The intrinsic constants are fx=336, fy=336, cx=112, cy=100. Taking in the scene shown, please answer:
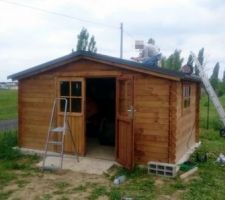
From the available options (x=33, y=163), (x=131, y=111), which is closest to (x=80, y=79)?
(x=131, y=111)

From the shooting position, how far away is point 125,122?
7.86 meters

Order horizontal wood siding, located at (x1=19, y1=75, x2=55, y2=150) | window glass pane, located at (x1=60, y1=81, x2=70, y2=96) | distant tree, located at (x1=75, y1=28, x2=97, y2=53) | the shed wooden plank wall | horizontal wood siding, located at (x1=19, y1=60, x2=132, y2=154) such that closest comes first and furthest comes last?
the shed wooden plank wall
horizontal wood siding, located at (x1=19, y1=60, x2=132, y2=154)
window glass pane, located at (x1=60, y1=81, x2=70, y2=96)
horizontal wood siding, located at (x1=19, y1=75, x2=55, y2=150)
distant tree, located at (x1=75, y1=28, x2=97, y2=53)

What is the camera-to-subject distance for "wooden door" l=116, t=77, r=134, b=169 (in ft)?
25.2

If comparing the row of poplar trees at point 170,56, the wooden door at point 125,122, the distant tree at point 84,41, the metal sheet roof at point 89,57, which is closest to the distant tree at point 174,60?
the row of poplar trees at point 170,56

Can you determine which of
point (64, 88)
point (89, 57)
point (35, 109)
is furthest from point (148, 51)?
point (35, 109)

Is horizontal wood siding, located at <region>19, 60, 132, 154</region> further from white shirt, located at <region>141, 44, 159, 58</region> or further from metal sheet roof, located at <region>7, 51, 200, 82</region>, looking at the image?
white shirt, located at <region>141, 44, 159, 58</region>

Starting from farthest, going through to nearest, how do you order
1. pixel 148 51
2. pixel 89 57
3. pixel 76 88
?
pixel 148 51
pixel 76 88
pixel 89 57

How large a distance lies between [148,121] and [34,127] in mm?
3299

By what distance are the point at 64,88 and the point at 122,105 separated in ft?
5.55

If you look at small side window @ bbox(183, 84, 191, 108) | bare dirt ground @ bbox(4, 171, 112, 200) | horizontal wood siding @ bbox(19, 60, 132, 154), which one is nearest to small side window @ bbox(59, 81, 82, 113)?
horizontal wood siding @ bbox(19, 60, 132, 154)

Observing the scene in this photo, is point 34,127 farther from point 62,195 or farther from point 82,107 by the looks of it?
point 62,195

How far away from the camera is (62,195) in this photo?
626cm

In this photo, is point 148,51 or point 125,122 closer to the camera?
point 125,122

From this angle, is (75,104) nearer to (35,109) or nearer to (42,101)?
(42,101)
